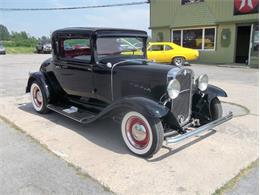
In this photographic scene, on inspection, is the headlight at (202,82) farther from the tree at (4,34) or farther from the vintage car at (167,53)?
the tree at (4,34)

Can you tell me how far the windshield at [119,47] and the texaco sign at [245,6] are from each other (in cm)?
1203

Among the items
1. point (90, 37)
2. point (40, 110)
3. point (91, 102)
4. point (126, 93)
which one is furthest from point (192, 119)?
point (40, 110)

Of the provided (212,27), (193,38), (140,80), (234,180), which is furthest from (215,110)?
(193,38)

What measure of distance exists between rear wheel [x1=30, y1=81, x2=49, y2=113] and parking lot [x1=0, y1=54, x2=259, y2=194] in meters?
0.15

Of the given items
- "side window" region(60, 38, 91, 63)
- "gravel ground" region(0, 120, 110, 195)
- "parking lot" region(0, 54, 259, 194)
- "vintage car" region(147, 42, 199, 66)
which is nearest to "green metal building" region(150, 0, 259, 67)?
"vintage car" region(147, 42, 199, 66)

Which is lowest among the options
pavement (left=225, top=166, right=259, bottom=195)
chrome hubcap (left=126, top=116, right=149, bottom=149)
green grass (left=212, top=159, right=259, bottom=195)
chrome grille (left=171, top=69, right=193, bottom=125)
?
pavement (left=225, top=166, right=259, bottom=195)

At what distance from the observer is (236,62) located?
55.9 feet

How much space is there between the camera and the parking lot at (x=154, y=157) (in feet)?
9.76

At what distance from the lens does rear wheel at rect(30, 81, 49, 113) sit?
5295 millimetres

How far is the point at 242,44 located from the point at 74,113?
1600 centimetres

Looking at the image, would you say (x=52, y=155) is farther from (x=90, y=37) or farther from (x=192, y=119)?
(x=192, y=119)

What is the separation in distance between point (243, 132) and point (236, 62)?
13.7 metres

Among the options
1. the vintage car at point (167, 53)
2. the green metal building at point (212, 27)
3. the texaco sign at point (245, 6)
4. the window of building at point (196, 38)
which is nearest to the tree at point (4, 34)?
the green metal building at point (212, 27)

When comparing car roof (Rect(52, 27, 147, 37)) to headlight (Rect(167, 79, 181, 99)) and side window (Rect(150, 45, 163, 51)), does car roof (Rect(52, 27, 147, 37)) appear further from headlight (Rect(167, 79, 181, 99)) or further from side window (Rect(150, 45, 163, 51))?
side window (Rect(150, 45, 163, 51))
